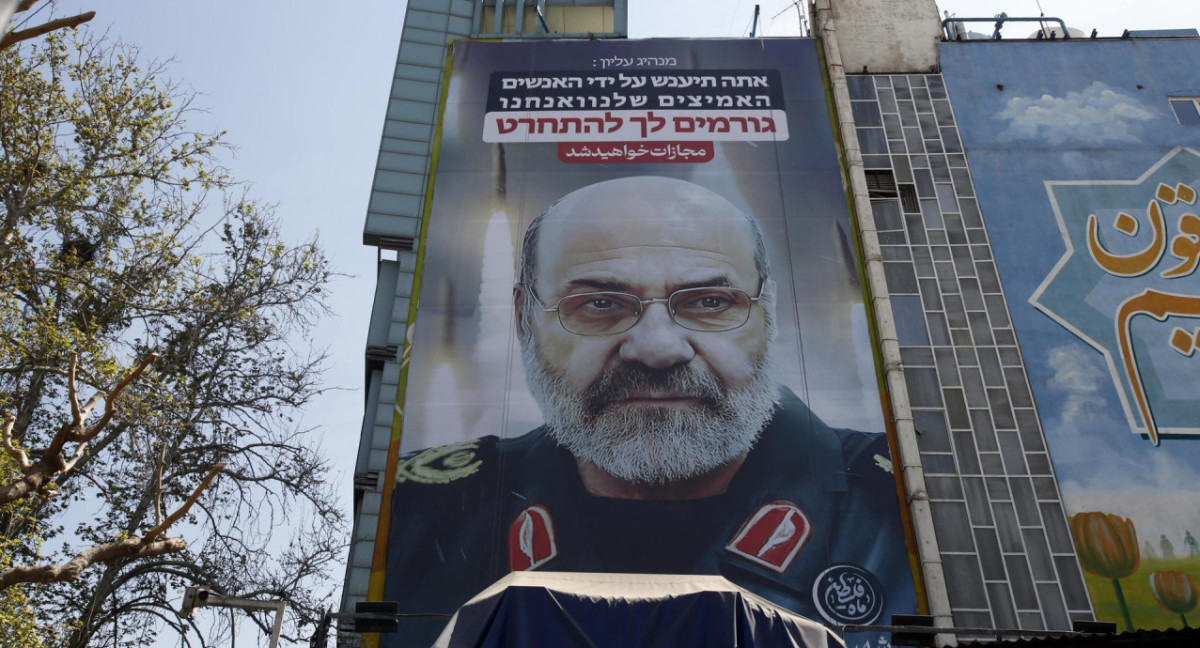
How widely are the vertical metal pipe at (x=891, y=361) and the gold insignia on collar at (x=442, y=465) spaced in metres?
6.66

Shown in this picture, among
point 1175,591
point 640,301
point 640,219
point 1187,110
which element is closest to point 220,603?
point 640,301

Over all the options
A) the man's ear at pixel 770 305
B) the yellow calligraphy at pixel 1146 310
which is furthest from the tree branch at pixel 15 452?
the yellow calligraphy at pixel 1146 310

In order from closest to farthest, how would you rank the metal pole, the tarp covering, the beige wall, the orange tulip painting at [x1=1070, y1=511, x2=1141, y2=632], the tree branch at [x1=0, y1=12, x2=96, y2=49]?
the tarp covering, the tree branch at [x1=0, y1=12, x2=96, y2=49], the metal pole, the orange tulip painting at [x1=1070, y1=511, x2=1141, y2=632], the beige wall

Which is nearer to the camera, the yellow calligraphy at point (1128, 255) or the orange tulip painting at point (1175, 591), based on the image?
the orange tulip painting at point (1175, 591)

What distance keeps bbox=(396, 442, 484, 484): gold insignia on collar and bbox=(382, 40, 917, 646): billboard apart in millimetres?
36

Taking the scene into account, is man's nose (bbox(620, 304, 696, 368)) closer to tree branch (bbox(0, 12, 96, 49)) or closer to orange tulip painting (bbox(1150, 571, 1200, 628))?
orange tulip painting (bbox(1150, 571, 1200, 628))

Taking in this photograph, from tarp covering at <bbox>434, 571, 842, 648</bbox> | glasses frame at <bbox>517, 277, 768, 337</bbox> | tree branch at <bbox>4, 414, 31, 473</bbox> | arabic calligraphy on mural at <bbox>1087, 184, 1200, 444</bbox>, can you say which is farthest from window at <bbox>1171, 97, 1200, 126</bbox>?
tree branch at <bbox>4, 414, 31, 473</bbox>

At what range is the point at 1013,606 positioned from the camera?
49.1 feet

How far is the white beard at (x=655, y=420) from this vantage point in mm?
15867

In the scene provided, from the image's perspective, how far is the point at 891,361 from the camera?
16.8 metres

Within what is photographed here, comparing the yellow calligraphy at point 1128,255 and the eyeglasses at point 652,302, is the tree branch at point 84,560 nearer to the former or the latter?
the eyeglasses at point 652,302

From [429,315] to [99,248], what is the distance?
5.15 metres

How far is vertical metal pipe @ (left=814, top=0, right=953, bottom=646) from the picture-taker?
1495 centimetres

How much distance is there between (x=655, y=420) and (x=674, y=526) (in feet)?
5.70
